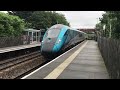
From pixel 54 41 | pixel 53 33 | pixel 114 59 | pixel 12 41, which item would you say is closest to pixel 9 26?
pixel 12 41

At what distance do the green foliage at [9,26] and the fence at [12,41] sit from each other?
4.49 feet

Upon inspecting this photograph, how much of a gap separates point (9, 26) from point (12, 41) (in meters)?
2.54

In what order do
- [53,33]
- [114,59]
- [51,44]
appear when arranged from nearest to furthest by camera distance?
[114,59]
[51,44]
[53,33]

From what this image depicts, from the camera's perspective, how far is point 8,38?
1542 inches

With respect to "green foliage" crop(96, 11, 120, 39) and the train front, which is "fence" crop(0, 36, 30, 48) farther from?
"green foliage" crop(96, 11, 120, 39)

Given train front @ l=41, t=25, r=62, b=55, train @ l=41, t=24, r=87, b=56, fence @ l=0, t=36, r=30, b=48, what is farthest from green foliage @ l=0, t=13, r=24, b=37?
train front @ l=41, t=25, r=62, b=55

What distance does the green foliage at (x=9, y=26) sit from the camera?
136ft

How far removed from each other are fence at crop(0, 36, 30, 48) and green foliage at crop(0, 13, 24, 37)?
4.49 ft

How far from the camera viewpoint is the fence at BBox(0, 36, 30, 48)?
37.3 metres

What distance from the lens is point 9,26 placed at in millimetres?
41844

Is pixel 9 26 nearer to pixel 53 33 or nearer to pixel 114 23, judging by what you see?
pixel 53 33
